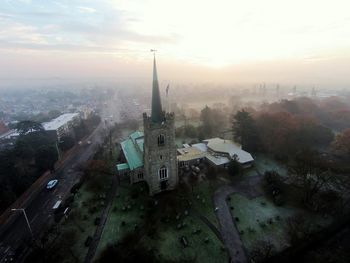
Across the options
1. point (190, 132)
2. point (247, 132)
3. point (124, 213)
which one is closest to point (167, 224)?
point (124, 213)

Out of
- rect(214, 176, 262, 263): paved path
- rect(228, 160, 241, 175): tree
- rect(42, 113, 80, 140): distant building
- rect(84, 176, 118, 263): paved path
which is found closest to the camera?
rect(84, 176, 118, 263): paved path

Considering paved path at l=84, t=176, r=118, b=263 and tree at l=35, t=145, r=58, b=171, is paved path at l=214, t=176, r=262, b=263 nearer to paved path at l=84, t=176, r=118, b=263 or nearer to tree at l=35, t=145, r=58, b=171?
paved path at l=84, t=176, r=118, b=263

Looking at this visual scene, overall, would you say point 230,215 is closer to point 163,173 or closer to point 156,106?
point 163,173

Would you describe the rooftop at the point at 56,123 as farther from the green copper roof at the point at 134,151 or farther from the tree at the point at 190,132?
the tree at the point at 190,132

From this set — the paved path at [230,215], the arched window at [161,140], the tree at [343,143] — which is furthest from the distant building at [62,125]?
the tree at [343,143]

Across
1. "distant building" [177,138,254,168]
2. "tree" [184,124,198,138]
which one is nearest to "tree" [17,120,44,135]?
"distant building" [177,138,254,168]

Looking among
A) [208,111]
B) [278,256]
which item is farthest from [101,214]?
[208,111]

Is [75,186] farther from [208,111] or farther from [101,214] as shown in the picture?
[208,111]
